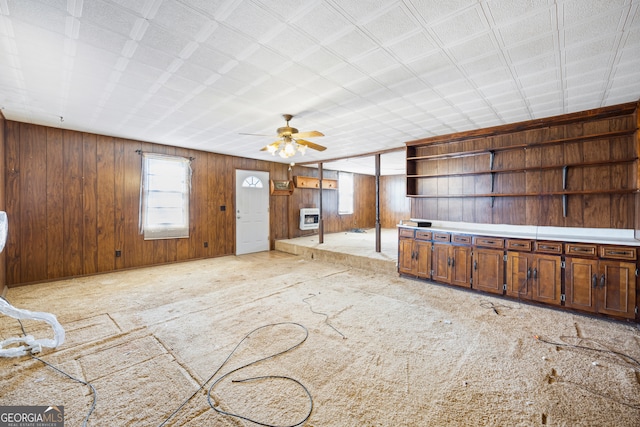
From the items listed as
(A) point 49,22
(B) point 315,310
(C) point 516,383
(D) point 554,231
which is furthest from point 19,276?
(D) point 554,231

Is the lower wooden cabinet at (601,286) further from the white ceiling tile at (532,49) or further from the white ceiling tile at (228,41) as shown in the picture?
the white ceiling tile at (228,41)

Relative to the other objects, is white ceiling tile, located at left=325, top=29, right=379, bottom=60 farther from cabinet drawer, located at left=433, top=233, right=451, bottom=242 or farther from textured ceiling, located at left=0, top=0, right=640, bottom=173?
cabinet drawer, located at left=433, top=233, right=451, bottom=242

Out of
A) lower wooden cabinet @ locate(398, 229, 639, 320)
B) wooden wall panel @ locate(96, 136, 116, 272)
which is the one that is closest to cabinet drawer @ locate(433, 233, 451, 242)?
lower wooden cabinet @ locate(398, 229, 639, 320)

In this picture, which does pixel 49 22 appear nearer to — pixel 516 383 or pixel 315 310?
pixel 315 310

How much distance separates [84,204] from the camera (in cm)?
468

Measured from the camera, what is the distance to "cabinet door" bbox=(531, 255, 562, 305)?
327cm

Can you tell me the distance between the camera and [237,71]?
2.50 meters

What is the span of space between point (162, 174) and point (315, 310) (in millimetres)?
4381

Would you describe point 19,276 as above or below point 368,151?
below

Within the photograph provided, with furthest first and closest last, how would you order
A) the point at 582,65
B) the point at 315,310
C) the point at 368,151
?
the point at 368,151, the point at 315,310, the point at 582,65

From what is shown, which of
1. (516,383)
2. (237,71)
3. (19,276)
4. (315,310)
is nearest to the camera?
(516,383)

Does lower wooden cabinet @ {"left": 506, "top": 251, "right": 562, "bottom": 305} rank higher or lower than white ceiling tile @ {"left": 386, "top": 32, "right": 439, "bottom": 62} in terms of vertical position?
lower

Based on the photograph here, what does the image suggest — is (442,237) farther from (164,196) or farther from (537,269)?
(164,196)

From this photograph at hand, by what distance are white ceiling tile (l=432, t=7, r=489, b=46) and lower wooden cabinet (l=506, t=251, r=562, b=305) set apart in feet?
9.45
